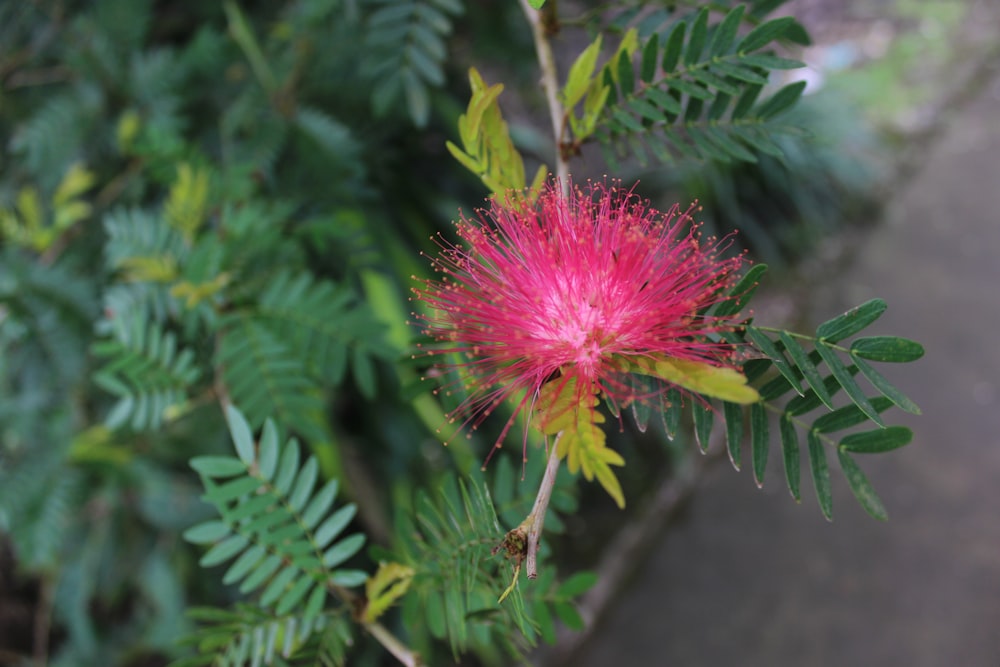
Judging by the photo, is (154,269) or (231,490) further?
(154,269)

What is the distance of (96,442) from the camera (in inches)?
48.8

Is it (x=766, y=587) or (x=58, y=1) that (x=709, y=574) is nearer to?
(x=766, y=587)

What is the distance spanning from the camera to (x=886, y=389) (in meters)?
0.52

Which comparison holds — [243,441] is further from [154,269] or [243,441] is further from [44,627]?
[44,627]

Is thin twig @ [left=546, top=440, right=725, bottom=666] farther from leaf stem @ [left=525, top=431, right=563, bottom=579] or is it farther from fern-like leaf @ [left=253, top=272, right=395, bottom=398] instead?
leaf stem @ [left=525, top=431, right=563, bottom=579]

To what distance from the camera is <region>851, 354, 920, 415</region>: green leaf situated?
1.65 feet

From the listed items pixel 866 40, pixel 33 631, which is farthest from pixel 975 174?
pixel 33 631

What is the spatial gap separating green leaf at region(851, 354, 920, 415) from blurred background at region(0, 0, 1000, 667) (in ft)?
1.26

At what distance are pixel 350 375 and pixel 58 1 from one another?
32.8 inches

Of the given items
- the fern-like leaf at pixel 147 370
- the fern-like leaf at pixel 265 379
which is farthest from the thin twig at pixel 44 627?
the fern-like leaf at pixel 265 379

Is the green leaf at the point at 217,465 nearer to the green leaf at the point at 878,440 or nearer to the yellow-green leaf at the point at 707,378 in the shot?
the yellow-green leaf at the point at 707,378

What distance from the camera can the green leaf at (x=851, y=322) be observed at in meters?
0.53

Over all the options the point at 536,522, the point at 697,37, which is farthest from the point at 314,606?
the point at 697,37

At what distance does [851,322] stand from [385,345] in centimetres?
52
